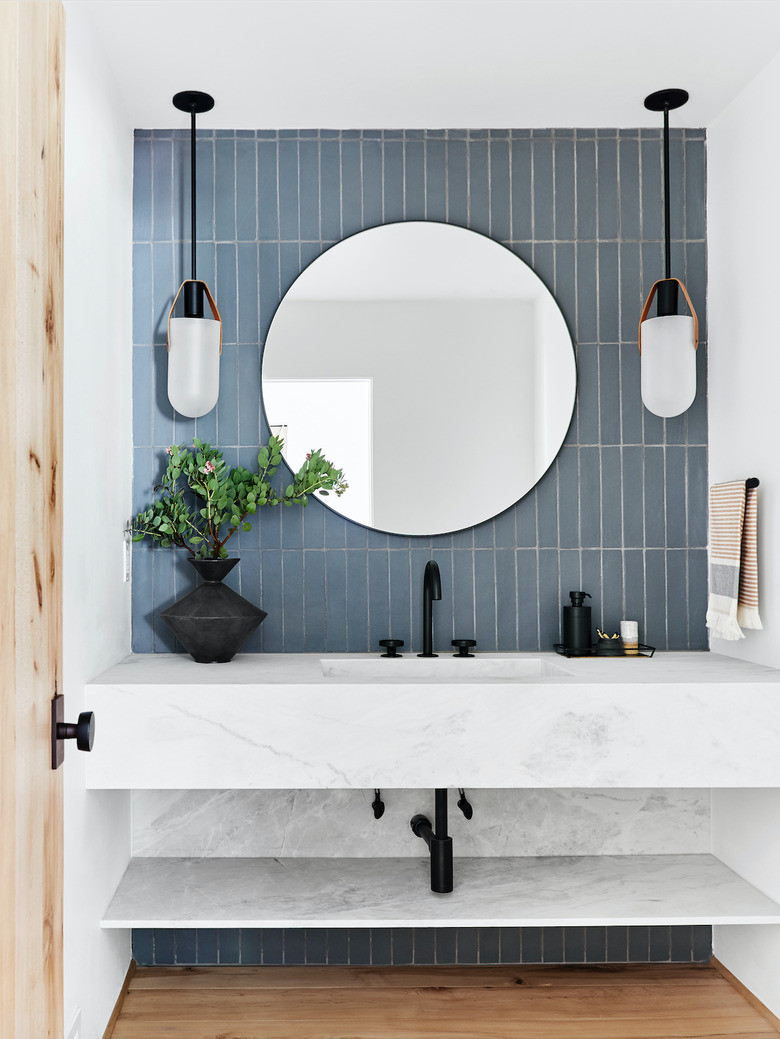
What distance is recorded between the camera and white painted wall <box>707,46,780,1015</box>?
211 cm

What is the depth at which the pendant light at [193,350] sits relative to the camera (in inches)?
88.7

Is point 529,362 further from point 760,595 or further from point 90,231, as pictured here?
point 90,231

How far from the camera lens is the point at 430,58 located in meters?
2.11

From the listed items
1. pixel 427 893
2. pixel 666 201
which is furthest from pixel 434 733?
pixel 666 201

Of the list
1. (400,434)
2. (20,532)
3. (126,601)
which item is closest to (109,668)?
(126,601)

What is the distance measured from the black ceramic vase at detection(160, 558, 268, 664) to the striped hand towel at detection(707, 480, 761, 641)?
47.7 inches

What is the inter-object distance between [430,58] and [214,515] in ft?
4.26

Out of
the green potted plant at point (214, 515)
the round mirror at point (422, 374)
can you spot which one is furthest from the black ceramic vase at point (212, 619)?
the round mirror at point (422, 374)

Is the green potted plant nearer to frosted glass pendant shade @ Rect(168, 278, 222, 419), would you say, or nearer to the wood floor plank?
frosted glass pendant shade @ Rect(168, 278, 222, 419)

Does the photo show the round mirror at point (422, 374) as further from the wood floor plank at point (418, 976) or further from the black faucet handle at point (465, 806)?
the wood floor plank at point (418, 976)

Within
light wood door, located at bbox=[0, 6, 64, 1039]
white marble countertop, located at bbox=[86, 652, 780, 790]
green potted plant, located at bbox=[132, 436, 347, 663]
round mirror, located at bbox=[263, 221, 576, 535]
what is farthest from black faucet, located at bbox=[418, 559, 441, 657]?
light wood door, located at bbox=[0, 6, 64, 1039]

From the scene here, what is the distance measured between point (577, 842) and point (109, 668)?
1.39 m

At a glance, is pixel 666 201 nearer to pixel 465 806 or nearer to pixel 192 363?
pixel 192 363

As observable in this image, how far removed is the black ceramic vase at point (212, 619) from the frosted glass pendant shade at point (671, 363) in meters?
1.20
